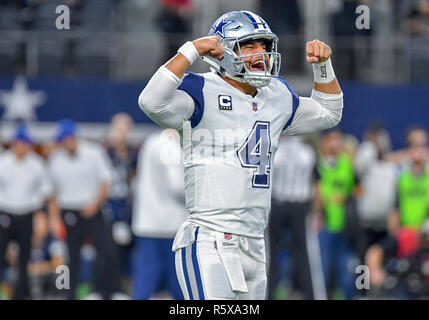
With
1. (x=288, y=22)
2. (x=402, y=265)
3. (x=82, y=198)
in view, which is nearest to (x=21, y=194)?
(x=82, y=198)

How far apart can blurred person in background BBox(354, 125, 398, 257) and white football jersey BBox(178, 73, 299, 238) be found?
21.7 ft

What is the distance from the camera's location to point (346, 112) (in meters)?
13.8

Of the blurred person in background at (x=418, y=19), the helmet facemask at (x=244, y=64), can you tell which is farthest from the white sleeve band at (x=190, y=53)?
the blurred person in background at (x=418, y=19)

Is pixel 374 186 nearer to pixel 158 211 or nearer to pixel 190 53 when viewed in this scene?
pixel 158 211

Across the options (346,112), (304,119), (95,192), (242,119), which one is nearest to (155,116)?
(242,119)

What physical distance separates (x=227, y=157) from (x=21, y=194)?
6.12m

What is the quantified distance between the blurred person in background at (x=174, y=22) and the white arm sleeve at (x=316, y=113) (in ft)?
27.8

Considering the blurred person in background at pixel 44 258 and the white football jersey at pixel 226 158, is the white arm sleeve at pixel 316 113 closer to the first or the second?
the white football jersey at pixel 226 158

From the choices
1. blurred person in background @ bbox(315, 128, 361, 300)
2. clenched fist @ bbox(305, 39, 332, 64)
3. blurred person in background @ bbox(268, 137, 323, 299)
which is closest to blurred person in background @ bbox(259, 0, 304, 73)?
blurred person in background @ bbox(315, 128, 361, 300)

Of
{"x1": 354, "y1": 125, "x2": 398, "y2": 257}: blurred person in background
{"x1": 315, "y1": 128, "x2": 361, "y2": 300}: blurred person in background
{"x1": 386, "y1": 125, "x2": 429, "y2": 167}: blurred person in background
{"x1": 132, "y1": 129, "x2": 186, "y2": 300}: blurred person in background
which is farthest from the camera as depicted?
{"x1": 354, "y1": 125, "x2": 398, "y2": 257}: blurred person in background

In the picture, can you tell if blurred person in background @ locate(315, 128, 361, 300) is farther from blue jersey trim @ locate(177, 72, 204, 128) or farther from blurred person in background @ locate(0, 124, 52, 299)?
blue jersey trim @ locate(177, 72, 204, 128)

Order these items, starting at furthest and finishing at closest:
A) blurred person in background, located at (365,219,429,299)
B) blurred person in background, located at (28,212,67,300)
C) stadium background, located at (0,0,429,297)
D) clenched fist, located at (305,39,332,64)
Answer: stadium background, located at (0,0,429,297) → blurred person in background, located at (28,212,67,300) → blurred person in background, located at (365,219,429,299) → clenched fist, located at (305,39,332,64)

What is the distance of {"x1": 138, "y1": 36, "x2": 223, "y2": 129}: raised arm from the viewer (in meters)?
5.30

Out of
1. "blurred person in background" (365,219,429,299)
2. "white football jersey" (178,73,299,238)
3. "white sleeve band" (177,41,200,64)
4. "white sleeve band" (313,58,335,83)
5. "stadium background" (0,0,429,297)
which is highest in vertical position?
"stadium background" (0,0,429,297)
